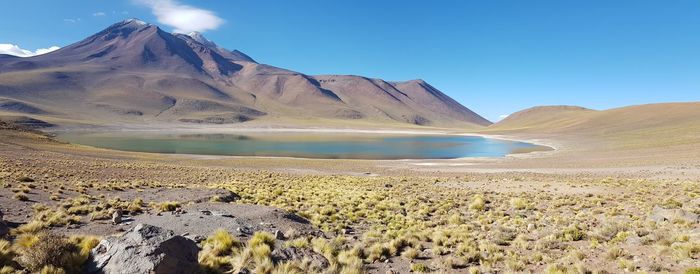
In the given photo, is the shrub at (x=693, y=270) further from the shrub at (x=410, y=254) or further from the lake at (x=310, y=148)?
the lake at (x=310, y=148)

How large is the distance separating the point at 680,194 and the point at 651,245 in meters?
10.5

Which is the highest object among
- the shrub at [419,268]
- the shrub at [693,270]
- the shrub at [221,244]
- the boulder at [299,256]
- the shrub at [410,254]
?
the shrub at [221,244]

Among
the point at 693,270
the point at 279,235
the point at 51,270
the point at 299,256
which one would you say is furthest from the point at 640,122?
the point at 51,270

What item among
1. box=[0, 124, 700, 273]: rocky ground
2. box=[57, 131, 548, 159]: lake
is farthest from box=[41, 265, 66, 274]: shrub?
box=[57, 131, 548, 159]: lake

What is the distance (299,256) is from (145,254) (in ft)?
9.52

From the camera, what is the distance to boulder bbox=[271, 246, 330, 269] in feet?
26.3

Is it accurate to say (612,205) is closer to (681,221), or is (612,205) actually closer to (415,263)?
(681,221)

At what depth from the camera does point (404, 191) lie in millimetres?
21812

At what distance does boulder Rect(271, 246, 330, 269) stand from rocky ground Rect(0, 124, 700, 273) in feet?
0.12

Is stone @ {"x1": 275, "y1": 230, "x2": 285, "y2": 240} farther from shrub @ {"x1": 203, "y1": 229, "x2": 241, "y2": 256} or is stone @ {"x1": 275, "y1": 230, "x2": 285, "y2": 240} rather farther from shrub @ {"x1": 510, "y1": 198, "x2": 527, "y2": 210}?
shrub @ {"x1": 510, "y1": 198, "x2": 527, "y2": 210}

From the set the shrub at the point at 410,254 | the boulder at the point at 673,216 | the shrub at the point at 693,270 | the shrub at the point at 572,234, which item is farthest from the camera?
the boulder at the point at 673,216

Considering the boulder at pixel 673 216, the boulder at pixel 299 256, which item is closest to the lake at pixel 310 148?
the boulder at pixel 673 216

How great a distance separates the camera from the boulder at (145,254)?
6309 millimetres

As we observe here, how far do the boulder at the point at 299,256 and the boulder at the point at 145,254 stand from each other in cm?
163
